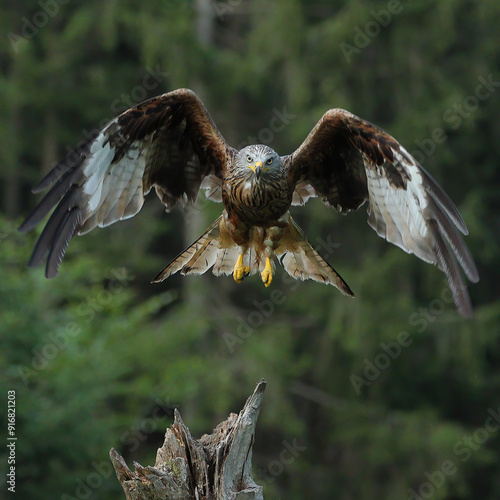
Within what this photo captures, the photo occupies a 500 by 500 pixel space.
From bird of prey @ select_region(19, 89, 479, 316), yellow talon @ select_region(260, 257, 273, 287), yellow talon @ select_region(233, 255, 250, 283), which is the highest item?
bird of prey @ select_region(19, 89, 479, 316)

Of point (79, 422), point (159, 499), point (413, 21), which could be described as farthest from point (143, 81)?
point (159, 499)

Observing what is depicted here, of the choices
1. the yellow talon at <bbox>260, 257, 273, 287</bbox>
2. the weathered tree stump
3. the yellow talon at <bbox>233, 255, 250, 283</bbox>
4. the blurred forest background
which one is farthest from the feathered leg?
the blurred forest background

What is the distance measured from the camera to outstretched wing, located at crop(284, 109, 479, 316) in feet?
19.2

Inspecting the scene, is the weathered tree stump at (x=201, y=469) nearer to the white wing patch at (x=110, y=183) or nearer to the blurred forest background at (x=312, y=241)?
the white wing patch at (x=110, y=183)

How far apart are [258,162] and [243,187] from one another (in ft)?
0.84

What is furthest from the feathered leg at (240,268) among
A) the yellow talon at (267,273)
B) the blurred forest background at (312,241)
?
the blurred forest background at (312,241)

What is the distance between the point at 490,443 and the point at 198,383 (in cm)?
608

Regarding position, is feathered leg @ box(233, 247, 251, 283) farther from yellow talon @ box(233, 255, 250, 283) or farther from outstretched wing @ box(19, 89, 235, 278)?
outstretched wing @ box(19, 89, 235, 278)

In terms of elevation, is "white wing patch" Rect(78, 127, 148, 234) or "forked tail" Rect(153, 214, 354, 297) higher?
"white wing patch" Rect(78, 127, 148, 234)

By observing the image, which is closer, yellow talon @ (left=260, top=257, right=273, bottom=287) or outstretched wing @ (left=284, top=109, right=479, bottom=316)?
outstretched wing @ (left=284, top=109, right=479, bottom=316)

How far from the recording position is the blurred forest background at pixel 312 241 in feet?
50.8

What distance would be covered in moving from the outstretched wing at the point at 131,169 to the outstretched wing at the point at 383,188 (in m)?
0.74

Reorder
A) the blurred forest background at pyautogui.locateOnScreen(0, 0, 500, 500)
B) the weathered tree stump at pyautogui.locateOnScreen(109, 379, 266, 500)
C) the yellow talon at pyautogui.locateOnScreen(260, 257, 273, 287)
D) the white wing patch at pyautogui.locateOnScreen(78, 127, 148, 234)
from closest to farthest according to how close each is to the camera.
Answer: the weathered tree stump at pyautogui.locateOnScreen(109, 379, 266, 500) → the white wing patch at pyautogui.locateOnScreen(78, 127, 148, 234) → the yellow talon at pyautogui.locateOnScreen(260, 257, 273, 287) → the blurred forest background at pyautogui.locateOnScreen(0, 0, 500, 500)

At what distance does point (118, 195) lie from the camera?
693 cm
